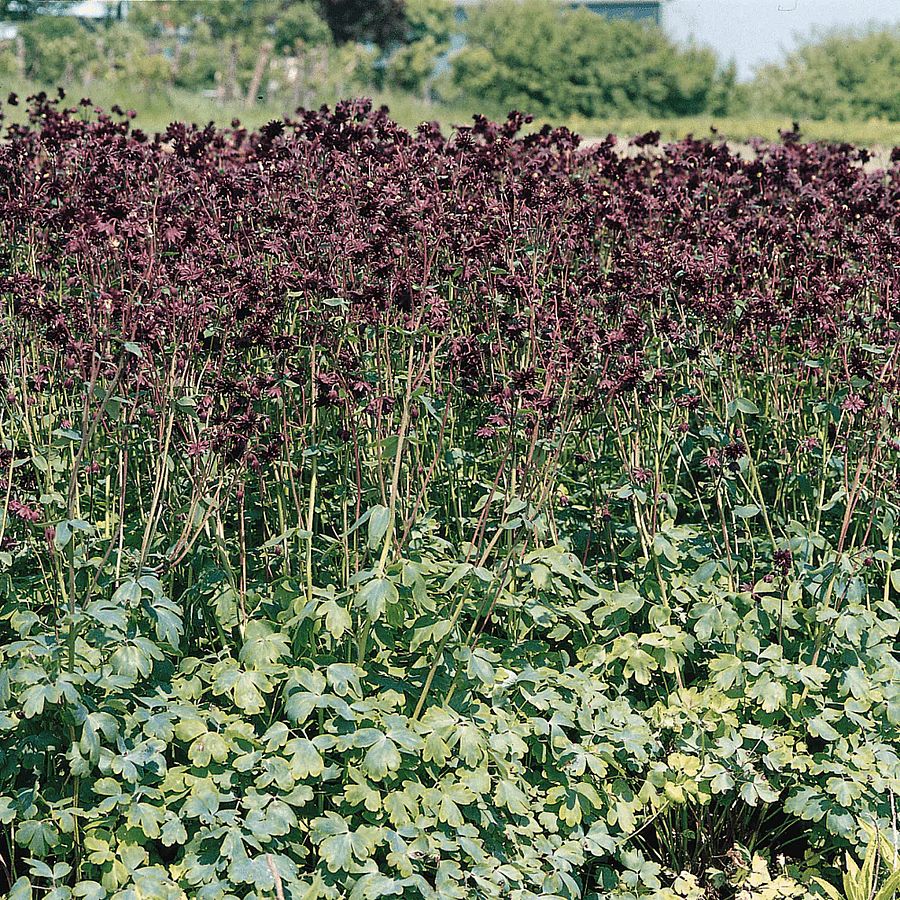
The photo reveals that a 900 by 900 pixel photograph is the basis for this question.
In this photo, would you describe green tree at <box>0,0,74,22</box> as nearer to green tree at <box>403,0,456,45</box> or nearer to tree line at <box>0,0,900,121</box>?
tree line at <box>0,0,900,121</box>

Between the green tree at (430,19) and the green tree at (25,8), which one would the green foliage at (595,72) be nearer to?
the green tree at (430,19)

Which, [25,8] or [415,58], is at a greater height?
[25,8]

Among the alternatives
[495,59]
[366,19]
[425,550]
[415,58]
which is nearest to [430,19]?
[366,19]

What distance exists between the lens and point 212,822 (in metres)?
3.07

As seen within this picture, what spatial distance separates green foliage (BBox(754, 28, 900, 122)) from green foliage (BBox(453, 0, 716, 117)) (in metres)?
3.71

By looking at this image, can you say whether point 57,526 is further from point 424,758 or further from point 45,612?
point 424,758

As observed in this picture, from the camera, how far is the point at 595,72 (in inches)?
1703

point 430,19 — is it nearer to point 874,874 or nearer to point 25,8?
point 25,8

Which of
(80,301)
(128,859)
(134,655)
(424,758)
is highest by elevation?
(80,301)

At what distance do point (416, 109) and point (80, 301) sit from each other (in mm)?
29144

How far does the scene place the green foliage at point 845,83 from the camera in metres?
43.6

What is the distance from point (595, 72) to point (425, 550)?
42201 mm

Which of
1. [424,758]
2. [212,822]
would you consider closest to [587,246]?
[424,758]

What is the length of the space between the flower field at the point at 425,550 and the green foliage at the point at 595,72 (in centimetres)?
3957
